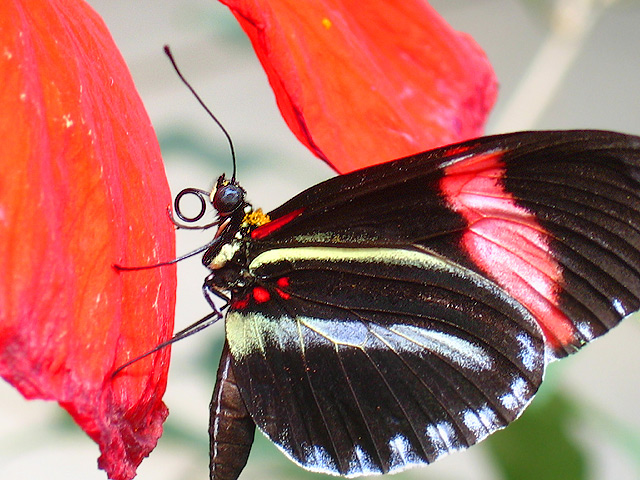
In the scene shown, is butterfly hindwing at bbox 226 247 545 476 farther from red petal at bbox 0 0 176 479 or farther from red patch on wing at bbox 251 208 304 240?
red petal at bbox 0 0 176 479

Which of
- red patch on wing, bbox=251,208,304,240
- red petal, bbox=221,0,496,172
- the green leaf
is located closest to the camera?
red petal, bbox=221,0,496,172

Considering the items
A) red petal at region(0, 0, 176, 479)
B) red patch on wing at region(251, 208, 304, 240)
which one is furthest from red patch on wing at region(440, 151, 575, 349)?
red petal at region(0, 0, 176, 479)

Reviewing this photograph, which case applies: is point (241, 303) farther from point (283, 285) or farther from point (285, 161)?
point (285, 161)

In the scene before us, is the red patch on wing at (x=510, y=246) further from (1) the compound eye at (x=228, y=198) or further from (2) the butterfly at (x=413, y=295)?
(1) the compound eye at (x=228, y=198)

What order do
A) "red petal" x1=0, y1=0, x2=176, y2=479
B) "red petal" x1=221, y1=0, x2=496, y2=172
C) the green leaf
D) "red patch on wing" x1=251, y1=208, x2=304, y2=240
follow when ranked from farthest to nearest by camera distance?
the green leaf → "red patch on wing" x1=251, y1=208, x2=304, y2=240 → "red petal" x1=221, y1=0, x2=496, y2=172 → "red petal" x1=0, y1=0, x2=176, y2=479

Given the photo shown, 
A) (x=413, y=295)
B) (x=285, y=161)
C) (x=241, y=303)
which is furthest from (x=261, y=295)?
(x=285, y=161)

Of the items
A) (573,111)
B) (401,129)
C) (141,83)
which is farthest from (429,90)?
(573,111)

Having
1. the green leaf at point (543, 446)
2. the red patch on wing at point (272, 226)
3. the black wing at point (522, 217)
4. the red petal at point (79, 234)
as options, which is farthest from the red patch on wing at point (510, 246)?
the green leaf at point (543, 446)

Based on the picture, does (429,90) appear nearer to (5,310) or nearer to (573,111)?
(5,310)
